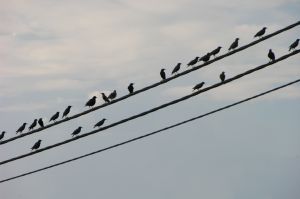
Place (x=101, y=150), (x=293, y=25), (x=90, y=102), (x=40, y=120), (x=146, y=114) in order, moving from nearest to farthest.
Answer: (x=293, y=25) < (x=146, y=114) < (x=101, y=150) < (x=90, y=102) < (x=40, y=120)

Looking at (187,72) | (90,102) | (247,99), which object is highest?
(90,102)

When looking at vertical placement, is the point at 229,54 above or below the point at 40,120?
below

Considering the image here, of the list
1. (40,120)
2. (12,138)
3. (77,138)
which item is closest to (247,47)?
(77,138)

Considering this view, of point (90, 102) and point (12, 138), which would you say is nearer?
point (12, 138)

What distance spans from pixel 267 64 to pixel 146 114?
289 cm

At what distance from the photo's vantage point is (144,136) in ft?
53.5

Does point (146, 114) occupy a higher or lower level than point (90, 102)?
lower

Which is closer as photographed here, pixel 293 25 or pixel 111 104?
pixel 293 25

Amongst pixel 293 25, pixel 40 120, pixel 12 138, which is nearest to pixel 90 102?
pixel 40 120

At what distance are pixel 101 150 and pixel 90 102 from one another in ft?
39.4

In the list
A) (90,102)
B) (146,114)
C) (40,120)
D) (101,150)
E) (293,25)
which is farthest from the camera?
(40,120)

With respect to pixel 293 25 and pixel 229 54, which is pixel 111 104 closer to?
pixel 229 54

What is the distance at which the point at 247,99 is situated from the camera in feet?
51.5

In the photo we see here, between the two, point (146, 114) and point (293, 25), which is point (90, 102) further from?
point (293, 25)
